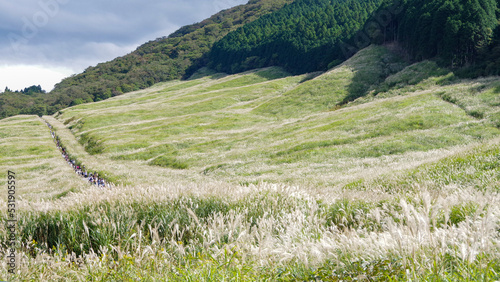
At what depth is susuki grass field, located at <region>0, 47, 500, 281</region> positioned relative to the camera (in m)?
3.26

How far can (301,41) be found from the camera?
14000 cm

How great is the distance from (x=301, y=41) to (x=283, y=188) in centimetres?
14337

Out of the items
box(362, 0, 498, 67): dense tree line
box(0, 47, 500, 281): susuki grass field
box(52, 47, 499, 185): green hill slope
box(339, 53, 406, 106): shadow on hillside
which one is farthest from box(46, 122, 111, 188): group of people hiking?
box(362, 0, 498, 67): dense tree line

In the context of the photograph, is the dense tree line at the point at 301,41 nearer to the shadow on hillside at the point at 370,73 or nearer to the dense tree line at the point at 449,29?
the shadow on hillside at the point at 370,73

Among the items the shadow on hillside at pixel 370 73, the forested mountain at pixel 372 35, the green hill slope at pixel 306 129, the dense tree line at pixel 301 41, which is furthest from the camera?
the dense tree line at pixel 301 41

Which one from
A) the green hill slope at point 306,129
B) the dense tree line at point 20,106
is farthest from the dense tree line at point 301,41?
the dense tree line at point 20,106

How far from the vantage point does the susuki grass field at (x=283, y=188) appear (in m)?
3.26

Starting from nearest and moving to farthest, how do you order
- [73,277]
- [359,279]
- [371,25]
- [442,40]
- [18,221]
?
[359,279] < [73,277] < [18,221] < [442,40] < [371,25]

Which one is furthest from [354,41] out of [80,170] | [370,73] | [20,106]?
[20,106]

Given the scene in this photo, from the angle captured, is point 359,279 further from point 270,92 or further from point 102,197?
point 270,92

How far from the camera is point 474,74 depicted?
5156cm

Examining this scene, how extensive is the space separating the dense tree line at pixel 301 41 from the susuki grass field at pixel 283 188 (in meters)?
33.0

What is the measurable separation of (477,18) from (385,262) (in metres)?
76.2

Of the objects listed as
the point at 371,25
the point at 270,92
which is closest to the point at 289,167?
the point at 270,92
